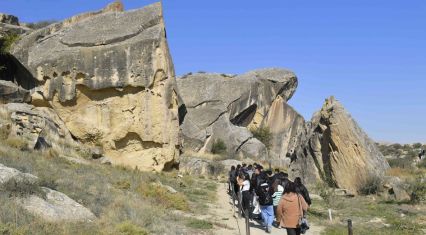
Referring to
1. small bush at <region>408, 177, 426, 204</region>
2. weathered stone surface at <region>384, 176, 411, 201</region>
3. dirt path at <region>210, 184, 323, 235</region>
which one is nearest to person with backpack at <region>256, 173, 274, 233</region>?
dirt path at <region>210, 184, 323, 235</region>

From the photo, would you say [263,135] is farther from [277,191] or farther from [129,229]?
[129,229]

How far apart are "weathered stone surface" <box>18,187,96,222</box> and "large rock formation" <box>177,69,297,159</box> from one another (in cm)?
3184

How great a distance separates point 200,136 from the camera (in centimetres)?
4481

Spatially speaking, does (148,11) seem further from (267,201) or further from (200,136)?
(200,136)

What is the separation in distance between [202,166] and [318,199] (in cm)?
1524

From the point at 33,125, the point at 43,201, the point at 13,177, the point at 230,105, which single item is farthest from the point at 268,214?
the point at 230,105

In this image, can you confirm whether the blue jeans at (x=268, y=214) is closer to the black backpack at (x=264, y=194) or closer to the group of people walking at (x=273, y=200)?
the group of people walking at (x=273, y=200)

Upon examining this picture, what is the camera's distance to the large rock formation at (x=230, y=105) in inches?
1806

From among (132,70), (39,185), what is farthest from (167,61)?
(39,185)

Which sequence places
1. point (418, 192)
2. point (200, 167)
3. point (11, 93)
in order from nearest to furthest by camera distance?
point (418, 192) → point (11, 93) → point (200, 167)

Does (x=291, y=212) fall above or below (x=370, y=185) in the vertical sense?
above

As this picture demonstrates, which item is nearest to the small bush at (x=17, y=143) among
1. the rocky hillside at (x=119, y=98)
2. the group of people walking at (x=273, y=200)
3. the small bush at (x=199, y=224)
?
the rocky hillside at (x=119, y=98)

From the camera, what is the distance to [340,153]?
2411 centimetres

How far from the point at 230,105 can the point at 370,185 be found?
29.2m
